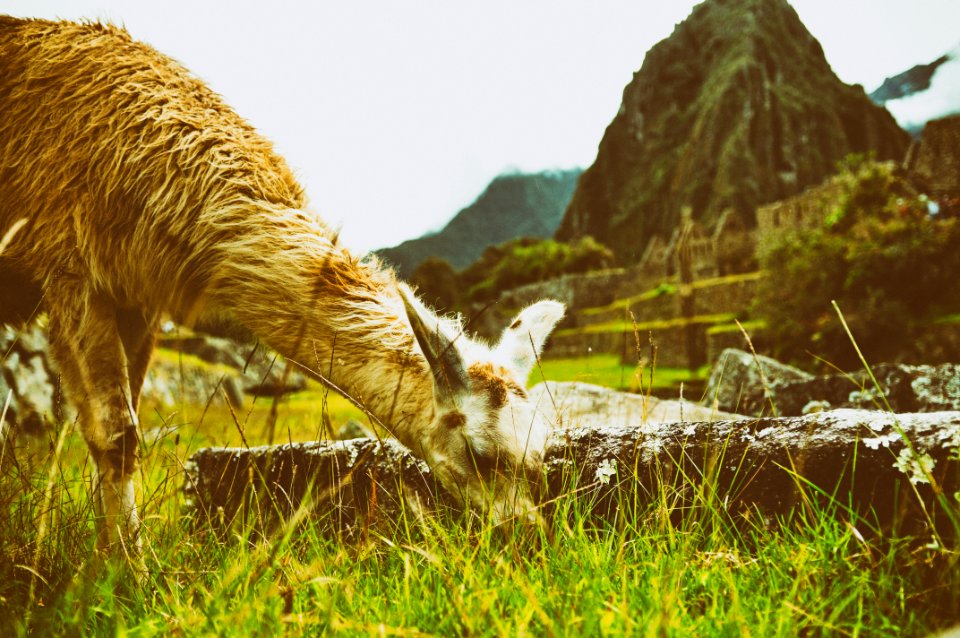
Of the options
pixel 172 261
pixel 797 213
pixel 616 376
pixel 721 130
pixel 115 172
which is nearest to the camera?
pixel 115 172

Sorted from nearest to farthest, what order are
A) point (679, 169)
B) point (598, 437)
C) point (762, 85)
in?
point (598, 437), point (762, 85), point (679, 169)

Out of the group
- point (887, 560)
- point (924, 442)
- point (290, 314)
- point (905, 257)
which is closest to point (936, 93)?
point (924, 442)

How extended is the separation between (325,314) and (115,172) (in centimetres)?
146

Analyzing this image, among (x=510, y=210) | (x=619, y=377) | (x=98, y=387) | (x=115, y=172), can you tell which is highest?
(x=510, y=210)

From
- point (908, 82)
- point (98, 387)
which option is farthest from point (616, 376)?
point (98, 387)

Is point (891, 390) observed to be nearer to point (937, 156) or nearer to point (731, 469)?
point (731, 469)

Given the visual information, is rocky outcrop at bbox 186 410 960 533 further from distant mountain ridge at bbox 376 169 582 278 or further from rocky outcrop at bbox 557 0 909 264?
distant mountain ridge at bbox 376 169 582 278

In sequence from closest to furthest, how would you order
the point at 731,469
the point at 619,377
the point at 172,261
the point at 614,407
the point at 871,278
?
the point at 731,469
the point at 172,261
the point at 614,407
the point at 619,377
the point at 871,278

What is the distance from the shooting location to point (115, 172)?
345cm

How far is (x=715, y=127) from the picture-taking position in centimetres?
9388

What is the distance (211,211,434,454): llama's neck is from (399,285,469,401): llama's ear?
25 cm

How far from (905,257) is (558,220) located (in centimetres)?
9395

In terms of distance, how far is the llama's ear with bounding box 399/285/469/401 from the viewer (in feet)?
9.71

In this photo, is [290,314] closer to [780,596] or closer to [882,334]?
[780,596]
